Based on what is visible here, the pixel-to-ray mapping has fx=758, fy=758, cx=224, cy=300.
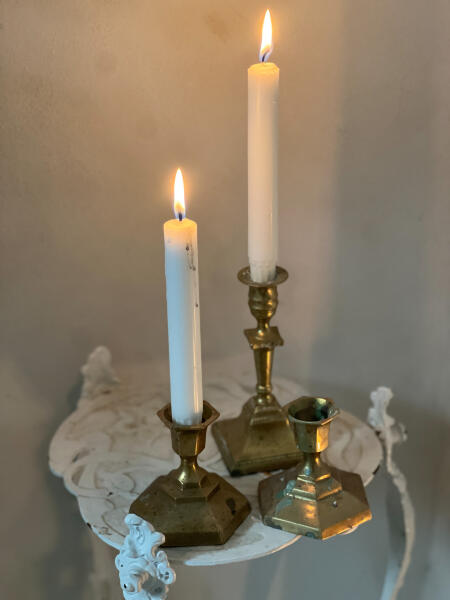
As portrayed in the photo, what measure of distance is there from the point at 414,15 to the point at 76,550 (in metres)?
0.80

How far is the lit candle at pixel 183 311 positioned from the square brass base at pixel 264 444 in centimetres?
13

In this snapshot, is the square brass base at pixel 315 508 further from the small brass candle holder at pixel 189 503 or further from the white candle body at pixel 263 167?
the white candle body at pixel 263 167

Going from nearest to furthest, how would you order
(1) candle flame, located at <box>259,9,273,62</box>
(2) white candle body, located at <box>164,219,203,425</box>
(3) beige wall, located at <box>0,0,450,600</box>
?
1. (2) white candle body, located at <box>164,219,203,425</box>
2. (1) candle flame, located at <box>259,9,273,62</box>
3. (3) beige wall, located at <box>0,0,450,600</box>

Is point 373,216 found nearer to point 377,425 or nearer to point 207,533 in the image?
point 377,425

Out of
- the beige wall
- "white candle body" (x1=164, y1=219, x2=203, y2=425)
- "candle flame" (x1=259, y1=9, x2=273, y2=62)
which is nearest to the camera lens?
"white candle body" (x1=164, y1=219, x2=203, y2=425)

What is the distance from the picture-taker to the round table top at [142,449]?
2.23 feet

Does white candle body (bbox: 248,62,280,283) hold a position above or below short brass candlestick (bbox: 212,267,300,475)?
above

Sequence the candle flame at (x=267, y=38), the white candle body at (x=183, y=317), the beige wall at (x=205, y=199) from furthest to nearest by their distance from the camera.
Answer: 1. the beige wall at (x=205, y=199)
2. the candle flame at (x=267, y=38)
3. the white candle body at (x=183, y=317)

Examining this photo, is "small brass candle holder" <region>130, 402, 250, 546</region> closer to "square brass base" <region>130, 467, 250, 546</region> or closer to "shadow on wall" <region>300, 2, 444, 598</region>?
"square brass base" <region>130, 467, 250, 546</region>

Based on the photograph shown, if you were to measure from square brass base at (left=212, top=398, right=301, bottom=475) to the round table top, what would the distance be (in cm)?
1

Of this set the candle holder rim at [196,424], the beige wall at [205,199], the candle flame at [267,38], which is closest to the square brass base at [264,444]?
the candle holder rim at [196,424]

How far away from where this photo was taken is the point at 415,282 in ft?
3.21

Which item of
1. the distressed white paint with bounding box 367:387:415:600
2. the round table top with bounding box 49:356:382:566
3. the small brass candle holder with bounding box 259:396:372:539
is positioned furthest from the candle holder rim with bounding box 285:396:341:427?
the distressed white paint with bounding box 367:387:415:600

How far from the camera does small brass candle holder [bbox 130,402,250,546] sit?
2.15ft
